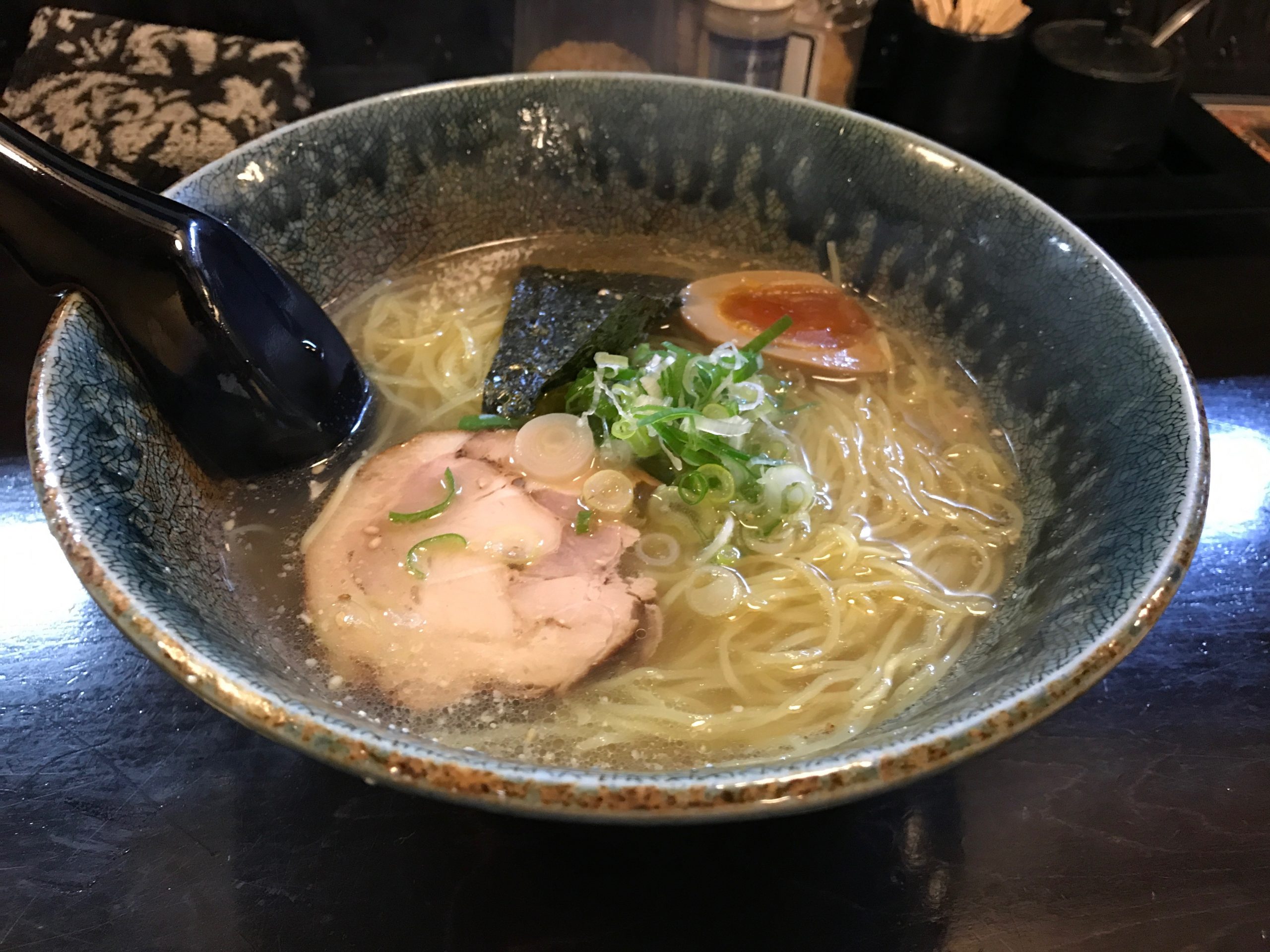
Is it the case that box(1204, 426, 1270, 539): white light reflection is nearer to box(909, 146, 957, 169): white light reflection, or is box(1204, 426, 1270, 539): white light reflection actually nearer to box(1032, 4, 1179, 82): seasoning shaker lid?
box(909, 146, 957, 169): white light reflection

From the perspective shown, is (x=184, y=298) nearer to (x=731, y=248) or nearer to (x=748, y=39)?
(x=731, y=248)

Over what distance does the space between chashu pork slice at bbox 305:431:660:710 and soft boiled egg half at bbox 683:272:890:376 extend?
23.8 inches

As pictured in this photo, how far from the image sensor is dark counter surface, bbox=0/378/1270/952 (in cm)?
121

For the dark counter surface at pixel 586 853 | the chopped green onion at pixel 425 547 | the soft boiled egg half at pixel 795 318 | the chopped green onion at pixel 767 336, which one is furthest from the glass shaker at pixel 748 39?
the dark counter surface at pixel 586 853

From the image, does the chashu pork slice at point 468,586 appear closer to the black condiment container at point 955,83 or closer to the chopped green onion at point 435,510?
the chopped green onion at point 435,510

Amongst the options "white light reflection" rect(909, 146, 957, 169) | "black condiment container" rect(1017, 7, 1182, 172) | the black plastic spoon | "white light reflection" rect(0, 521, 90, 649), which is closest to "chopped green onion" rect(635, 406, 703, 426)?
the black plastic spoon

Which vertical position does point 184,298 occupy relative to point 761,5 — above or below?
below

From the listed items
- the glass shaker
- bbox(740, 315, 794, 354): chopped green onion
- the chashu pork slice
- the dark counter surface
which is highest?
the glass shaker

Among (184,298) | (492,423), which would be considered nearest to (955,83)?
(492,423)

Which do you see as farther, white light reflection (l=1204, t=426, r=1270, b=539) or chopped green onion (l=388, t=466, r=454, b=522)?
white light reflection (l=1204, t=426, r=1270, b=539)

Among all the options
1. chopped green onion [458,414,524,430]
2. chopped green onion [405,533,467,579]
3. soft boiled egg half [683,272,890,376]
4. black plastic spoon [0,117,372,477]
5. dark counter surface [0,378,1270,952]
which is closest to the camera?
dark counter surface [0,378,1270,952]

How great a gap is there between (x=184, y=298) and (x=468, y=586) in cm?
66

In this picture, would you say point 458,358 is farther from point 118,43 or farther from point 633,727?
point 118,43

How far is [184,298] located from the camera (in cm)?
144
